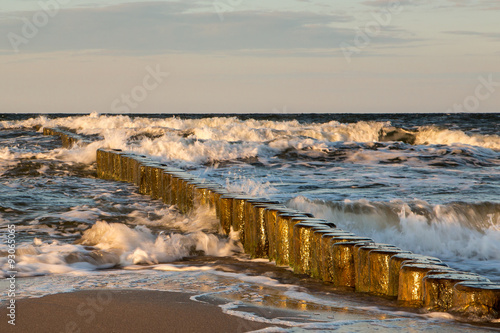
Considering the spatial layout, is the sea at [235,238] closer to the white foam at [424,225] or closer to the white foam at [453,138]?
the white foam at [424,225]

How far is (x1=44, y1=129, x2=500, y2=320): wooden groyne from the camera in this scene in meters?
3.45

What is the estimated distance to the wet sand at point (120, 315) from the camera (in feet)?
10.4

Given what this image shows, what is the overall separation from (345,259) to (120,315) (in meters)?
1.69

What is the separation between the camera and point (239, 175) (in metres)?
12.5

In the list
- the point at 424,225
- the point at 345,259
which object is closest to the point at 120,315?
the point at 345,259

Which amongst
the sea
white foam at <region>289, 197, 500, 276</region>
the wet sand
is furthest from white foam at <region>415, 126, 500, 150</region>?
the wet sand

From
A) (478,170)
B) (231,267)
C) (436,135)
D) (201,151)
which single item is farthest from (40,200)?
(436,135)

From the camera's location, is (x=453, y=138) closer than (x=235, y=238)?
No

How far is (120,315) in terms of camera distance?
3412 mm

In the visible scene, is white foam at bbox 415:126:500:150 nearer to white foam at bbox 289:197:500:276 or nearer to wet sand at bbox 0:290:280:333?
white foam at bbox 289:197:500:276

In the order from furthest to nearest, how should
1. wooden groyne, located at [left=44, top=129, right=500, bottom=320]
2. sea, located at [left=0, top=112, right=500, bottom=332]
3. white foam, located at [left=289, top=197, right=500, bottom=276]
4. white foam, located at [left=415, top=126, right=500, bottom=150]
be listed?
1. white foam, located at [left=415, top=126, right=500, bottom=150]
2. white foam, located at [left=289, top=197, right=500, bottom=276]
3. sea, located at [left=0, top=112, right=500, bottom=332]
4. wooden groyne, located at [left=44, top=129, right=500, bottom=320]

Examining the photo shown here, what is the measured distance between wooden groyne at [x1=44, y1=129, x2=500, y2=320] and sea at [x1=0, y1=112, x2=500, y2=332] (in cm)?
11

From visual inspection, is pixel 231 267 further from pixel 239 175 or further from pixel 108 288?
pixel 239 175

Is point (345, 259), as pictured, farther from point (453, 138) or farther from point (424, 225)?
point (453, 138)
